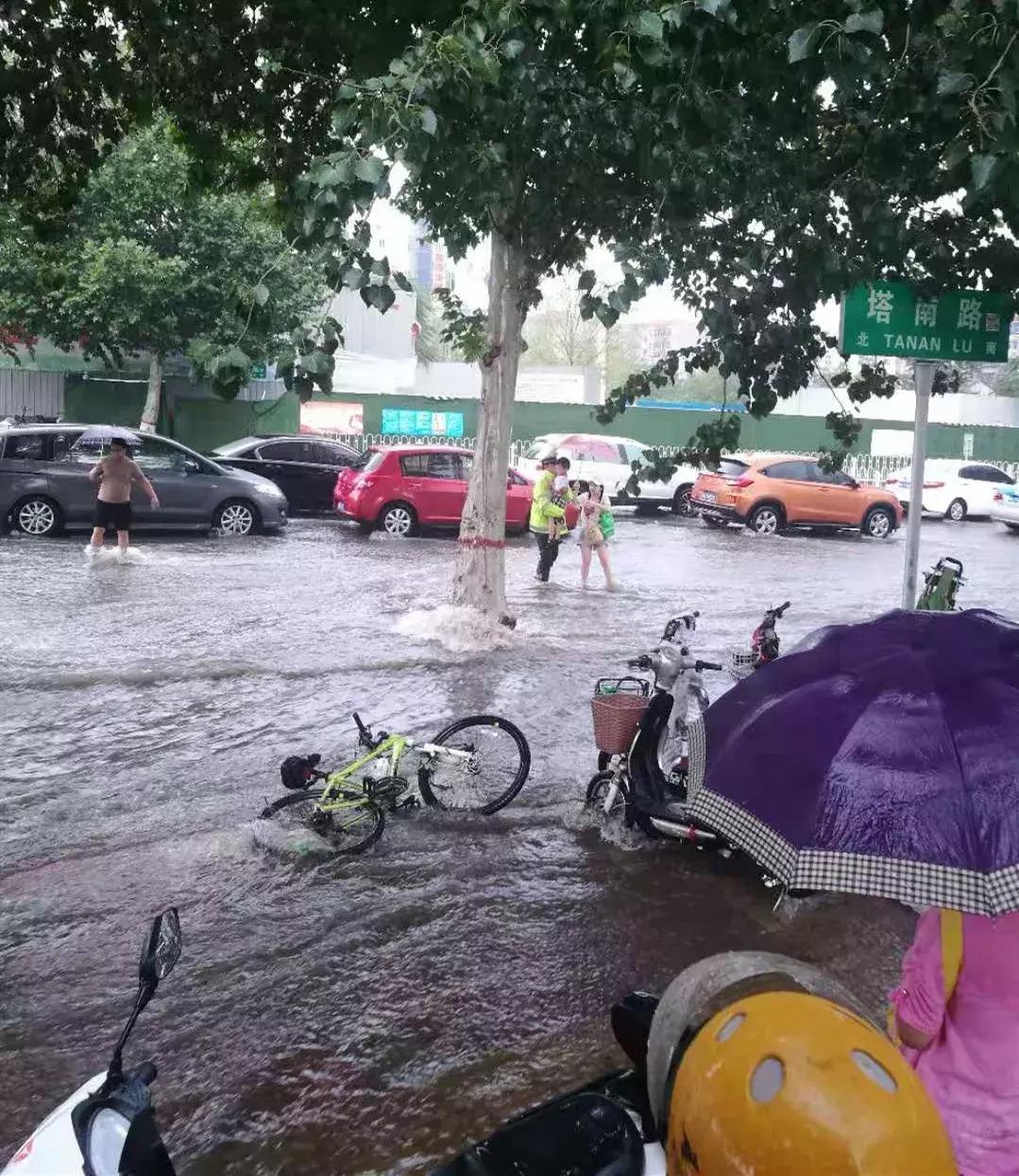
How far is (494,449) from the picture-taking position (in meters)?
11.2

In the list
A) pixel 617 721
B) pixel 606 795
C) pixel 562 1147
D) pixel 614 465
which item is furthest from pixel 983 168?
pixel 614 465

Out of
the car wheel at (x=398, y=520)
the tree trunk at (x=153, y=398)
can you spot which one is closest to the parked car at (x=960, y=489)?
the car wheel at (x=398, y=520)

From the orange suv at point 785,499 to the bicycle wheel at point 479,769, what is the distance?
16.7m

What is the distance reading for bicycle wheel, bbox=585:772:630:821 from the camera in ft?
21.1

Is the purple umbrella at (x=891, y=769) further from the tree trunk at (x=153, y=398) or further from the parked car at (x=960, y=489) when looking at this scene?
the parked car at (x=960, y=489)

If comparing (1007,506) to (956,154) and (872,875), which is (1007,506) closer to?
(956,154)

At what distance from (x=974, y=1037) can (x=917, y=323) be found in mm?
4519

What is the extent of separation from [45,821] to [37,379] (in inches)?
993

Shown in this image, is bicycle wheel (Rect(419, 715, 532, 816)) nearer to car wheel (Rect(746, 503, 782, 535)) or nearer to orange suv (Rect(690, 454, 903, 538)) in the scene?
orange suv (Rect(690, 454, 903, 538))

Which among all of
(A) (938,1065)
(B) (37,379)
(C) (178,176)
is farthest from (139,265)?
(A) (938,1065)

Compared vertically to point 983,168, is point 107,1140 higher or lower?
lower

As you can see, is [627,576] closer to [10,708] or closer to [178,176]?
[10,708]

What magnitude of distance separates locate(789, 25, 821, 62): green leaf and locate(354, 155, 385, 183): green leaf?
59.2 inches

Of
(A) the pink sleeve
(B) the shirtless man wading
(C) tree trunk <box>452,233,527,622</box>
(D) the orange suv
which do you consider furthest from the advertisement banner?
(A) the pink sleeve
